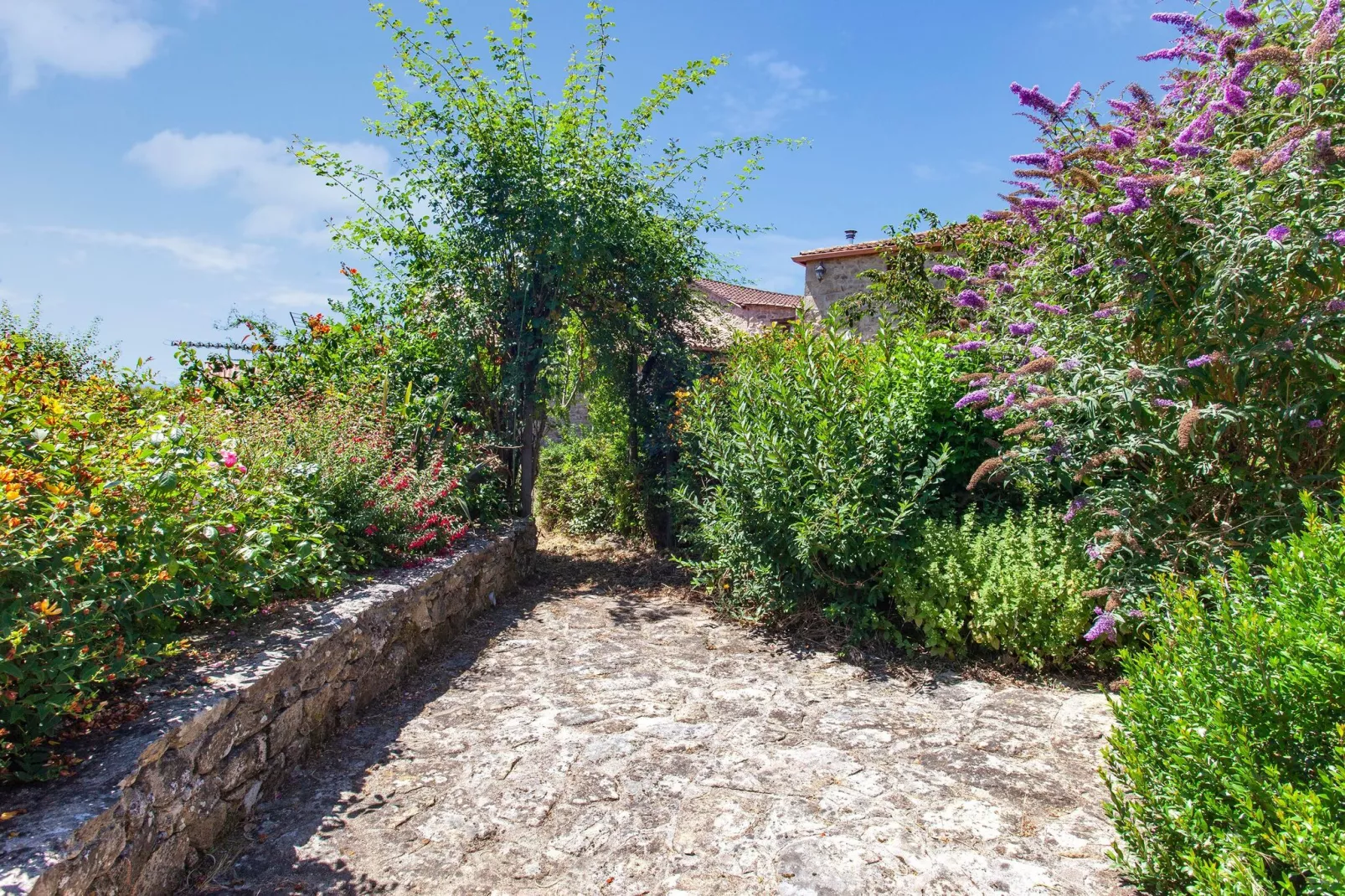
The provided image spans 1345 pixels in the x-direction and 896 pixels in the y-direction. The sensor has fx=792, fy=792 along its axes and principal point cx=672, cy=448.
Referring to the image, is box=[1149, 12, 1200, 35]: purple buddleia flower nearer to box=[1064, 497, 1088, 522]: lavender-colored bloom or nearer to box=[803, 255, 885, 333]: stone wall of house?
box=[1064, 497, 1088, 522]: lavender-colored bloom

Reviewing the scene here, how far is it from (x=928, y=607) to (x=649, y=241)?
474 cm

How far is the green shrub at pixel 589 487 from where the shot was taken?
8867 mm

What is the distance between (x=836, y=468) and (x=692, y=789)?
8.15ft

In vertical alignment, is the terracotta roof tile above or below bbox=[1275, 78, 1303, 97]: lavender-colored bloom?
above

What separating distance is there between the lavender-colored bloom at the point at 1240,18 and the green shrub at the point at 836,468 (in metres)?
2.25

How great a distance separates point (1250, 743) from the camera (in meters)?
2.18

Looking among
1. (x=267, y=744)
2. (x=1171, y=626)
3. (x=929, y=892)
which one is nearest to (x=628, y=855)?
(x=929, y=892)

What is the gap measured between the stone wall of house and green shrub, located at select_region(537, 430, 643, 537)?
8.41m

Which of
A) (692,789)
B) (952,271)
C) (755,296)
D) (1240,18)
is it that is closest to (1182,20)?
(1240,18)

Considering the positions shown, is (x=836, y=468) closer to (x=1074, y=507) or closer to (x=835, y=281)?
(x=1074, y=507)

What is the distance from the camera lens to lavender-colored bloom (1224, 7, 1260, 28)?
12.4 ft

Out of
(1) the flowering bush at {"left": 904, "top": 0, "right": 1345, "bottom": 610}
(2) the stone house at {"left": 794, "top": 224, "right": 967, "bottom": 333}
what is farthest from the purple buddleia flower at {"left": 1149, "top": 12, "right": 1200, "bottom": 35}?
(2) the stone house at {"left": 794, "top": 224, "right": 967, "bottom": 333}

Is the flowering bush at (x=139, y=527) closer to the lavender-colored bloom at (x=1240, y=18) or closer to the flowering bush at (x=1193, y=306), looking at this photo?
the flowering bush at (x=1193, y=306)

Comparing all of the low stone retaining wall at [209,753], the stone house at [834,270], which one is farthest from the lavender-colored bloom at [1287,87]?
the stone house at [834,270]
